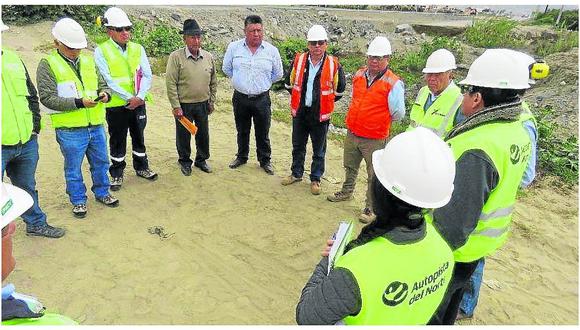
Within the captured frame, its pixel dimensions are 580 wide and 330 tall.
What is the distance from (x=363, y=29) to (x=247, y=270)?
739 inches

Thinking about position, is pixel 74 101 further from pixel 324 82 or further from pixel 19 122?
pixel 324 82

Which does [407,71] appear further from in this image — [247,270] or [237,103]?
[247,270]

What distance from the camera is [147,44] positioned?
12578 mm

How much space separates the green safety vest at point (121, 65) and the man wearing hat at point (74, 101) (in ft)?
0.63

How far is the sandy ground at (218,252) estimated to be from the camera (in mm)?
3477

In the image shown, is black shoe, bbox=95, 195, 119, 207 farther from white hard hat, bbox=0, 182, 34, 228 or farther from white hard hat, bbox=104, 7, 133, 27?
white hard hat, bbox=0, 182, 34, 228

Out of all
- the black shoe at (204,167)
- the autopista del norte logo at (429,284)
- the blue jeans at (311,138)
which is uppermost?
the autopista del norte logo at (429,284)

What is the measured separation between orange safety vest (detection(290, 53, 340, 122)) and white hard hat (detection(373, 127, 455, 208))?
11.1ft

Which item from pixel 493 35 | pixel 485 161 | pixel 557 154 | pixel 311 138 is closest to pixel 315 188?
pixel 311 138

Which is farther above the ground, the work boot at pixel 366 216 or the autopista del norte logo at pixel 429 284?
the autopista del norte logo at pixel 429 284

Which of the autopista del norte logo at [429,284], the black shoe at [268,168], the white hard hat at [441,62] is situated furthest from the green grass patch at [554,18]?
the autopista del norte logo at [429,284]

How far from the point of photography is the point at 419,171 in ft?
5.49

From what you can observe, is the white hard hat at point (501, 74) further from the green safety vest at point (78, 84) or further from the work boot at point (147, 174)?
the work boot at point (147, 174)

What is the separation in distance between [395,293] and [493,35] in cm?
1555
